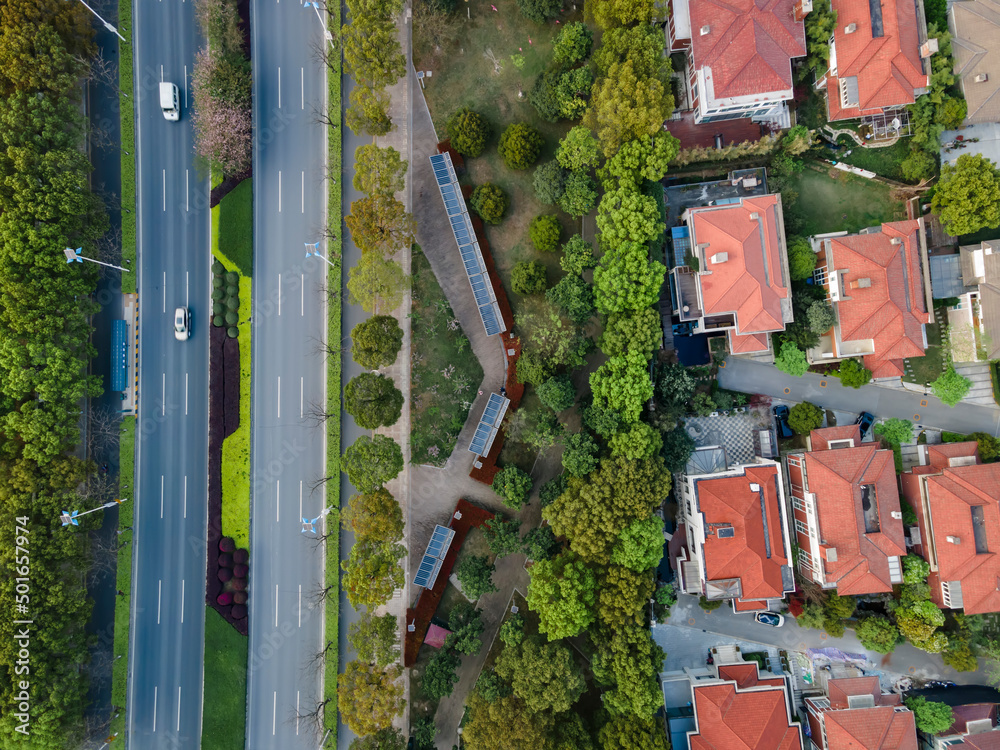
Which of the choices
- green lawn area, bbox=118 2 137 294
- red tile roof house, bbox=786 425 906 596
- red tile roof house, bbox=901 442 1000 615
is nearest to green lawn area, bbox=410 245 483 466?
green lawn area, bbox=118 2 137 294

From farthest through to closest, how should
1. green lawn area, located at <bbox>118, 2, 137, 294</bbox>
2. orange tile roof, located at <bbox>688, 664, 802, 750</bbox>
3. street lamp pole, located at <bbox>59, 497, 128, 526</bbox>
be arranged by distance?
green lawn area, located at <bbox>118, 2, 137, 294</bbox>
street lamp pole, located at <bbox>59, 497, 128, 526</bbox>
orange tile roof, located at <bbox>688, 664, 802, 750</bbox>

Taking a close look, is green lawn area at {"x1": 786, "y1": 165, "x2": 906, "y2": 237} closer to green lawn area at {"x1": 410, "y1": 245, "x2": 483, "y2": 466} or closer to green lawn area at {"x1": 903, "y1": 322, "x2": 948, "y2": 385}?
green lawn area at {"x1": 903, "y1": 322, "x2": 948, "y2": 385}

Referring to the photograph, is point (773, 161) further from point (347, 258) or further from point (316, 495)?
point (316, 495)

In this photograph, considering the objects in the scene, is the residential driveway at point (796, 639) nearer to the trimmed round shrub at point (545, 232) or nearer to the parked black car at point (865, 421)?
the parked black car at point (865, 421)

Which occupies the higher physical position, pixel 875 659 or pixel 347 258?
pixel 347 258

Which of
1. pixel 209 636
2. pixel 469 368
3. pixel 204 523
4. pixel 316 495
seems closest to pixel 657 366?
pixel 469 368
